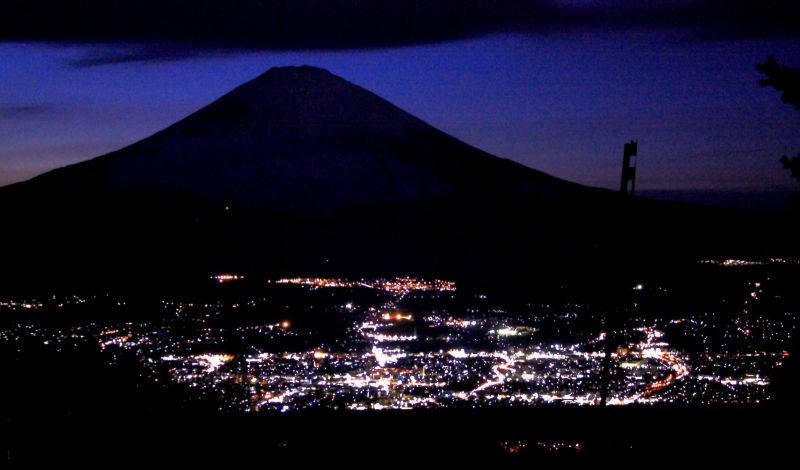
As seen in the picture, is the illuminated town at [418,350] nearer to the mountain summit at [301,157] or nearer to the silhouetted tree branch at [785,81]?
the silhouetted tree branch at [785,81]

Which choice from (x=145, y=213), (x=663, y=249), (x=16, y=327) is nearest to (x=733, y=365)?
(x=16, y=327)

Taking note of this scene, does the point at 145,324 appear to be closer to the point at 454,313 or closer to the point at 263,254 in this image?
the point at 454,313

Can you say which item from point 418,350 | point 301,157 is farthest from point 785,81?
point 301,157

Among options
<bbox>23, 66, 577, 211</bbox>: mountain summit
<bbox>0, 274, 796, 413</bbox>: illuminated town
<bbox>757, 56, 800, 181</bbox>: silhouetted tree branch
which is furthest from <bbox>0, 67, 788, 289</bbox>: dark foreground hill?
<bbox>757, 56, 800, 181</bbox>: silhouetted tree branch

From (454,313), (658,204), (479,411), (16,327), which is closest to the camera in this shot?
(479,411)

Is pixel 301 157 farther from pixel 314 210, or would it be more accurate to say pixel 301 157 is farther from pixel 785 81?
pixel 785 81
